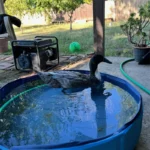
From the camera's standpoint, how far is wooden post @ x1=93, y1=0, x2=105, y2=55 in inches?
165

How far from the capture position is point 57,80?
272 centimetres

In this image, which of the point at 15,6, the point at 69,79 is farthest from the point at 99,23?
the point at 15,6

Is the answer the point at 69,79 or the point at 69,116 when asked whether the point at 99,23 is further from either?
the point at 69,116

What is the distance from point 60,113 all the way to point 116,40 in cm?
482

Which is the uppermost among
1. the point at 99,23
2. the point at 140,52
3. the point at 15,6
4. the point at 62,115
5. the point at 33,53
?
the point at 15,6

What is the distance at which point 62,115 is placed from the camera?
2205mm

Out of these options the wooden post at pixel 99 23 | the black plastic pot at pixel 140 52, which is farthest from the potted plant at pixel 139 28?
the wooden post at pixel 99 23

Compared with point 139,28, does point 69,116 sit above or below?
below

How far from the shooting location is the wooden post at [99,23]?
13.7 feet

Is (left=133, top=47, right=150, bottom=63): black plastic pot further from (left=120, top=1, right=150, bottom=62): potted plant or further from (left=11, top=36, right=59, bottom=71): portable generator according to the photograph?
(left=11, top=36, right=59, bottom=71): portable generator

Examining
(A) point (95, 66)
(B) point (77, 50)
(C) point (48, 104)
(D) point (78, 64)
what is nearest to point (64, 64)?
(D) point (78, 64)

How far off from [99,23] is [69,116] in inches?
105

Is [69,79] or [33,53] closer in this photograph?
[69,79]

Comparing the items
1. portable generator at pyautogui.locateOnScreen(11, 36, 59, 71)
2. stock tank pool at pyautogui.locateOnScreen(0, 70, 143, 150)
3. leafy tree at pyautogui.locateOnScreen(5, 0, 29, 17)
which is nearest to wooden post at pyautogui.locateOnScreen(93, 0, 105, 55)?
portable generator at pyautogui.locateOnScreen(11, 36, 59, 71)
